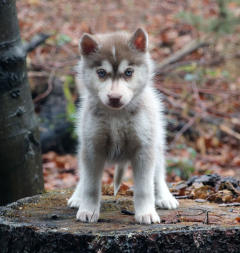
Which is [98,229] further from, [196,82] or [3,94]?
[196,82]

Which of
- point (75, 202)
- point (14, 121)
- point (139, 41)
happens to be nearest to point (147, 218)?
point (75, 202)

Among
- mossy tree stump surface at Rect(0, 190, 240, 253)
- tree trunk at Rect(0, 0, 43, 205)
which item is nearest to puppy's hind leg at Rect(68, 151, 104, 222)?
mossy tree stump surface at Rect(0, 190, 240, 253)

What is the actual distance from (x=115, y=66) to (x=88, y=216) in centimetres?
116

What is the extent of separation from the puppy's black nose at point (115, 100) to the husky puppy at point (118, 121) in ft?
0.32

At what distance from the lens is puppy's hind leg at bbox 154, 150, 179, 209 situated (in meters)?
3.77

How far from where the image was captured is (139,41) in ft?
11.0

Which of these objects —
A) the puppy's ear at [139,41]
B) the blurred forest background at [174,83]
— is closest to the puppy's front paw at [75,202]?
the puppy's ear at [139,41]

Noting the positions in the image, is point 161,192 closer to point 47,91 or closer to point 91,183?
point 91,183

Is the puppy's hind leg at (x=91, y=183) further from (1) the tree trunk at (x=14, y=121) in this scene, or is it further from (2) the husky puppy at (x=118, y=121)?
(1) the tree trunk at (x=14, y=121)

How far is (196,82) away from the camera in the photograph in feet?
30.3

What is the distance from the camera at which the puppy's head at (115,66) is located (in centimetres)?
310

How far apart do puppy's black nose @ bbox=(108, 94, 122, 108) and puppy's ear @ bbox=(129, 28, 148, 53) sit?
1.73ft

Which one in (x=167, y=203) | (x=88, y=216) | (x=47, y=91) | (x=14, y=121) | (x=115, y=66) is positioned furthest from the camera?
(x=47, y=91)

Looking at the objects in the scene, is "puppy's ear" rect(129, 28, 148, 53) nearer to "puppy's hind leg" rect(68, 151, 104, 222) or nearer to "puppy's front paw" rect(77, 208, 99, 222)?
"puppy's hind leg" rect(68, 151, 104, 222)
